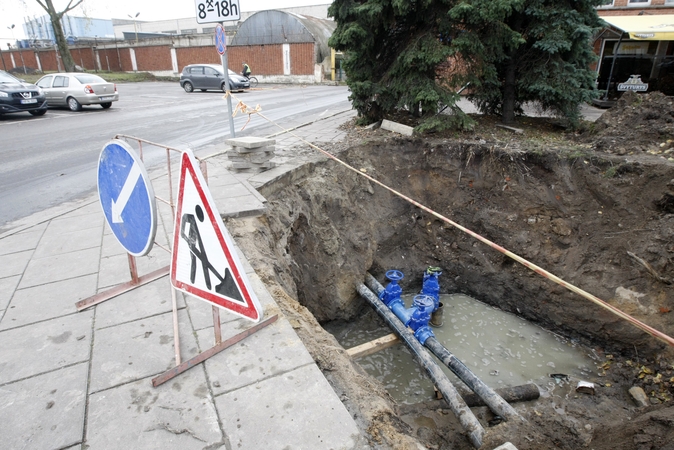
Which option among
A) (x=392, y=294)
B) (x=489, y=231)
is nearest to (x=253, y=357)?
(x=392, y=294)

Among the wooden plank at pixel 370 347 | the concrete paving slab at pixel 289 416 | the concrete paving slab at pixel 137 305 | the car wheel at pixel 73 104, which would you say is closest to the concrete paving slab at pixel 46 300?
the concrete paving slab at pixel 137 305

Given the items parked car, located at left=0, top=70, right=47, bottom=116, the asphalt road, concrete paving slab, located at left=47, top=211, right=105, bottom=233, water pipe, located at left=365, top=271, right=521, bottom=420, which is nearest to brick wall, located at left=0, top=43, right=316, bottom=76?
the asphalt road

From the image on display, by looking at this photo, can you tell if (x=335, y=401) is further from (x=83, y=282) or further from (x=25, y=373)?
(x=83, y=282)

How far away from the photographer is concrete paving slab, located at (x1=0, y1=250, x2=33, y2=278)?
3668mm

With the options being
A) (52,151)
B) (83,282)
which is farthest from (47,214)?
(52,151)

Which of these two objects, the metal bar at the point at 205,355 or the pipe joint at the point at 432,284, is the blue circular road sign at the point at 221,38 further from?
the metal bar at the point at 205,355

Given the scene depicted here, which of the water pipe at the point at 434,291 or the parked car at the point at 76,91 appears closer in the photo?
the water pipe at the point at 434,291

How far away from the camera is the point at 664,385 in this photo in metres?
5.11

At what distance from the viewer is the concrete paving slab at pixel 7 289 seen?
10.5 ft

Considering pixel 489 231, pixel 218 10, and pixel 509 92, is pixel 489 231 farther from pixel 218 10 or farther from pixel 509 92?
pixel 218 10

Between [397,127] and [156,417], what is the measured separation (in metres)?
7.68

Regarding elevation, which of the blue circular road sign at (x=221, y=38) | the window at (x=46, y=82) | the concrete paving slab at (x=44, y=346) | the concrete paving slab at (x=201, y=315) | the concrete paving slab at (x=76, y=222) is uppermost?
the blue circular road sign at (x=221, y=38)

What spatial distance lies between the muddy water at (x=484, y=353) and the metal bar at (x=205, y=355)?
10.6ft

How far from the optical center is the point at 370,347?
5.14m
